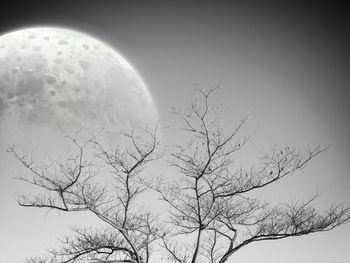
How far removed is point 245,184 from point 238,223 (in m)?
1.44

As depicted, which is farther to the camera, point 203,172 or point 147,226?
point 147,226

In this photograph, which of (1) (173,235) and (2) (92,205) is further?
(1) (173,235)

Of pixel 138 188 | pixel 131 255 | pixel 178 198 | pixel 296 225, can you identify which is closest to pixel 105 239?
pixel 131 255

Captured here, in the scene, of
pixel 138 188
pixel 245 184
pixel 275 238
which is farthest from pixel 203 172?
pixel 275 238

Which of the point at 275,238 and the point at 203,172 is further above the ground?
the point at 203,172

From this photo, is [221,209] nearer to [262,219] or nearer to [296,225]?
[262,219]

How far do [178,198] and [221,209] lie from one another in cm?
129

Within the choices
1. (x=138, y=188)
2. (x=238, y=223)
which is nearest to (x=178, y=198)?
(x=138, y=188)

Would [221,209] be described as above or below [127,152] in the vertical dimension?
below

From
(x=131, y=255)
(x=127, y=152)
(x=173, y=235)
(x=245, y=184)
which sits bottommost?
(x=131, y=255)

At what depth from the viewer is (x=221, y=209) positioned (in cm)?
927

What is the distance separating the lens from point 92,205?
859 centimetres

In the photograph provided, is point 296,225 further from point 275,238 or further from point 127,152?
point 127,152

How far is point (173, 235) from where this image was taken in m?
9.66
